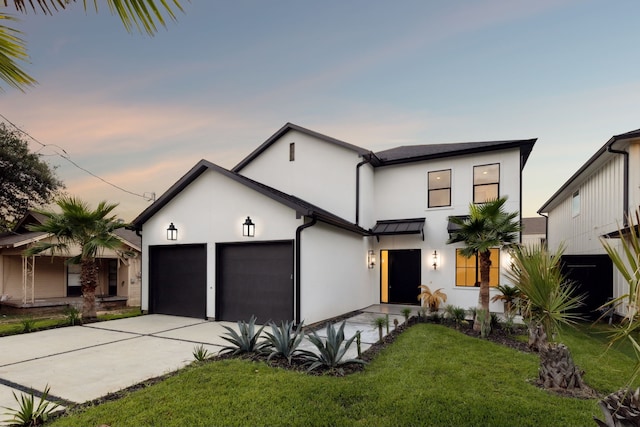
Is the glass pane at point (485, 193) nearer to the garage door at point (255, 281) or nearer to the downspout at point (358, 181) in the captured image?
the downspout at point (358, 181)

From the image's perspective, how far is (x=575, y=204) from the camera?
611 inches

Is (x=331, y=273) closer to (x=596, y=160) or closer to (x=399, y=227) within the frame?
(x=399, y=227)

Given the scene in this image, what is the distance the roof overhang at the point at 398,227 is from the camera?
12240 mm

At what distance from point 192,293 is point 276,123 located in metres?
8.42

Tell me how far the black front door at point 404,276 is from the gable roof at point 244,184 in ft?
6.58

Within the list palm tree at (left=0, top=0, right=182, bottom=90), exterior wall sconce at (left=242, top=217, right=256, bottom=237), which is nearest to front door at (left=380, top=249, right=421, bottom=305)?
exterior wall sconce at (left=242, top=217, right=256, bottom=237)

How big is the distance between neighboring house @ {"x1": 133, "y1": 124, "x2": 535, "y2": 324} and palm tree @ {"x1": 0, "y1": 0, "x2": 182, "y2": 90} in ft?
22.6

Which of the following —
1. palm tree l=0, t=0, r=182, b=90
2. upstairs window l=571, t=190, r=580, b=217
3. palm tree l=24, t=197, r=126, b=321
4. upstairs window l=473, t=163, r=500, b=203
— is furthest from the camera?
upstairs window l=571, t=190, r=580, b=217

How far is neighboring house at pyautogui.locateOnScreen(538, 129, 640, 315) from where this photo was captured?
9984 millimetres

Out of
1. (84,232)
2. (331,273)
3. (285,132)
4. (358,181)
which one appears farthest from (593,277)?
(84,232)

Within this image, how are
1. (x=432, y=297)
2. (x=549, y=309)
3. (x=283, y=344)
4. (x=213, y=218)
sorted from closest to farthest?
1. (x=549, y=309)
2. (x=283, y=344)
3. (x=213, y=218)
4. (x=432, y=297)

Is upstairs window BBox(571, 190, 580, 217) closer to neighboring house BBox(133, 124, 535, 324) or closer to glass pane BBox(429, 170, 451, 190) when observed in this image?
neighboring house BBox(133, 124, 535, 324)

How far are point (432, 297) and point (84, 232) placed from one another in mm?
11598

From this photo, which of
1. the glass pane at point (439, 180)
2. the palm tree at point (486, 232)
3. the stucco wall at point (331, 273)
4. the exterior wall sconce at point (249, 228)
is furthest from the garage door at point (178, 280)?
the glass pane at point (439, 180)
